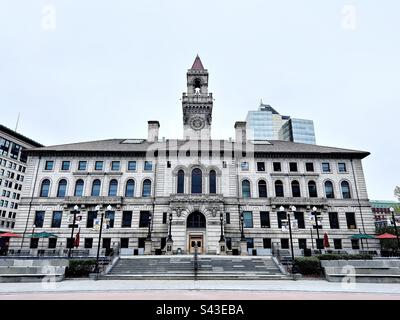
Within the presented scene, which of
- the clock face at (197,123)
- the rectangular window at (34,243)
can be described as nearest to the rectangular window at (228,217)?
the clock face at (197,123)

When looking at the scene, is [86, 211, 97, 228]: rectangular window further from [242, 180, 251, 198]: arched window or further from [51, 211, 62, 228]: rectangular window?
[242, 180, 251, 198]: arched window

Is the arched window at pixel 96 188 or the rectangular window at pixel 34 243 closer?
the rectangular window at pixel 34 243

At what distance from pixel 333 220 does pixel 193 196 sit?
20.4m

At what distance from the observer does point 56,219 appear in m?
35.3

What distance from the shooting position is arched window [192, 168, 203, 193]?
3672 centimetres

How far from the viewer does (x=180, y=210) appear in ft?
111

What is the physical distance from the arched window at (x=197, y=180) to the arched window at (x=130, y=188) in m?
9.00

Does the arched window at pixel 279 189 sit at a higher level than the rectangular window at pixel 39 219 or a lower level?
higher

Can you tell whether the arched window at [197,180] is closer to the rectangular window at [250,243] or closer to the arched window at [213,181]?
the arched window at [213,181]

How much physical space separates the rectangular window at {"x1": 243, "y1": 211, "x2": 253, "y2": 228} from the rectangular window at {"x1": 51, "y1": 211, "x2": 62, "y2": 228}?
85.3ft

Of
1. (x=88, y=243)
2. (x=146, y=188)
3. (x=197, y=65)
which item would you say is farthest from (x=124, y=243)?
(x=197, y=65)

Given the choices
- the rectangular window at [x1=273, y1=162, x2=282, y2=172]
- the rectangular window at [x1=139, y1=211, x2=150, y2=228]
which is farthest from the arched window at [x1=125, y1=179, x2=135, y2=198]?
the rectangular window at [x1=273, y1=162, x2=282, y2=172]

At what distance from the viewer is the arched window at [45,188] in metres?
36.7
